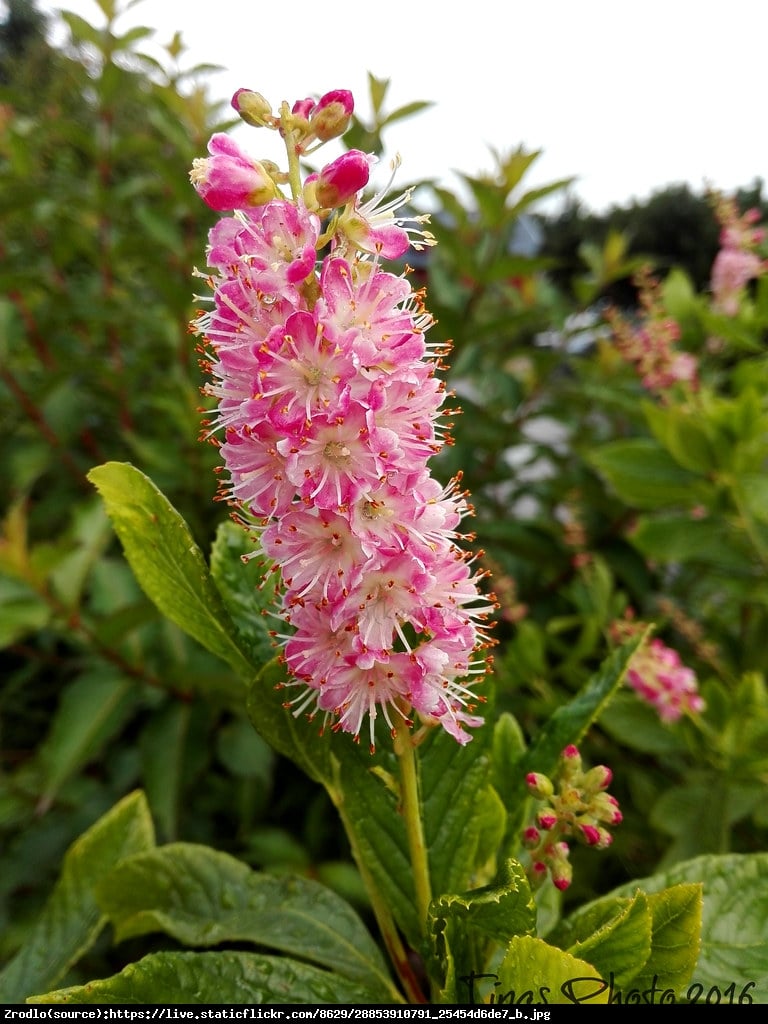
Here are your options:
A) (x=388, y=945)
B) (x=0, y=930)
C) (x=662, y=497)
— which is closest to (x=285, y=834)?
(x=0, y=930)

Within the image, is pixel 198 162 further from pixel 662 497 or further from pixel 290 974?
pixel 662 497

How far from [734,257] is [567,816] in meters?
2.84

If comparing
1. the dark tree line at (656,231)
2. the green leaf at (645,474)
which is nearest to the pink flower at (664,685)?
the green leaf at (645,474)

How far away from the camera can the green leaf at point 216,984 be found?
82cm

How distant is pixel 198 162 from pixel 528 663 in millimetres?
1878

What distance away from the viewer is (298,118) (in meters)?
0.85

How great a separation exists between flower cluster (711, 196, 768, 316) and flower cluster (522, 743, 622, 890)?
2.47 m

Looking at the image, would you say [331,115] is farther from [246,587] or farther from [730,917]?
[730,917]

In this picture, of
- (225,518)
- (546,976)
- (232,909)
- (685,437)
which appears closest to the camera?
(546,976)

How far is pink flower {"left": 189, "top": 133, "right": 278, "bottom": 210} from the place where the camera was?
82cm

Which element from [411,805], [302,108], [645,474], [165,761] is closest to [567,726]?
[411,805]

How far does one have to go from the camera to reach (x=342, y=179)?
82 cm

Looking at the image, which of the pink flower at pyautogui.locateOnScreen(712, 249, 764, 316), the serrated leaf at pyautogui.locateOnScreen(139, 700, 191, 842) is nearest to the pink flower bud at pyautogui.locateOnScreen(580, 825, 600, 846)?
the serrated leaf at pyautogui.locateOnScreen(139, 700, 191, 842)

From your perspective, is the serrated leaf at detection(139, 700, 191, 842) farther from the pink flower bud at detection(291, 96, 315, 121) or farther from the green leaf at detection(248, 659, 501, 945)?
the pink flower bud at detection(291, 96, 315, 121)
